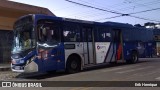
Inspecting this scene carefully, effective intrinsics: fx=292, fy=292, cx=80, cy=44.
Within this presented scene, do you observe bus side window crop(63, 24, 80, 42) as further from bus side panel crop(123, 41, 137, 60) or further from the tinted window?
bus side panel crop(123, 41, 137, 60)

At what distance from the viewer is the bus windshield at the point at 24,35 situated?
14.7m

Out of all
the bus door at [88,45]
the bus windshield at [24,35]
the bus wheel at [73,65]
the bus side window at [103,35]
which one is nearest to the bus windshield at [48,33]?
the bus windshield at [24,35]

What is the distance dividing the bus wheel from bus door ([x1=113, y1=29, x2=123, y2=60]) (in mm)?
4457

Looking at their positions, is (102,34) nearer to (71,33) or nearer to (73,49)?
(71,33)

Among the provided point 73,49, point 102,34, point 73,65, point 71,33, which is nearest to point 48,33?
point 71,33

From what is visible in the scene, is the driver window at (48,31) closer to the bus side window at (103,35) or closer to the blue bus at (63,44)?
the blue bus at (63,44)

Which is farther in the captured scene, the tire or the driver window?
the tire

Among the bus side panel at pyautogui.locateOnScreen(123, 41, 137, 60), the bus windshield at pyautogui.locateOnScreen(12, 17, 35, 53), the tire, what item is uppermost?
the bus windshield at pyautogui.locateOnScreen(12, 17, 35, 53)

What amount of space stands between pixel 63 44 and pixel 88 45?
8.00ft

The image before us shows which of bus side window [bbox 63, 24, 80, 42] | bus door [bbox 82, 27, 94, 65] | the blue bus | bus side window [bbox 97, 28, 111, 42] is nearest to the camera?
the blue bus

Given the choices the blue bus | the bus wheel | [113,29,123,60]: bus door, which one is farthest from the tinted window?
the bus wheel

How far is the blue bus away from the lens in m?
14.7

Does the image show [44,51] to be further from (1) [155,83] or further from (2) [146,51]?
(2) [146,51]

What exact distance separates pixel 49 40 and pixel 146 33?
13114 mm
